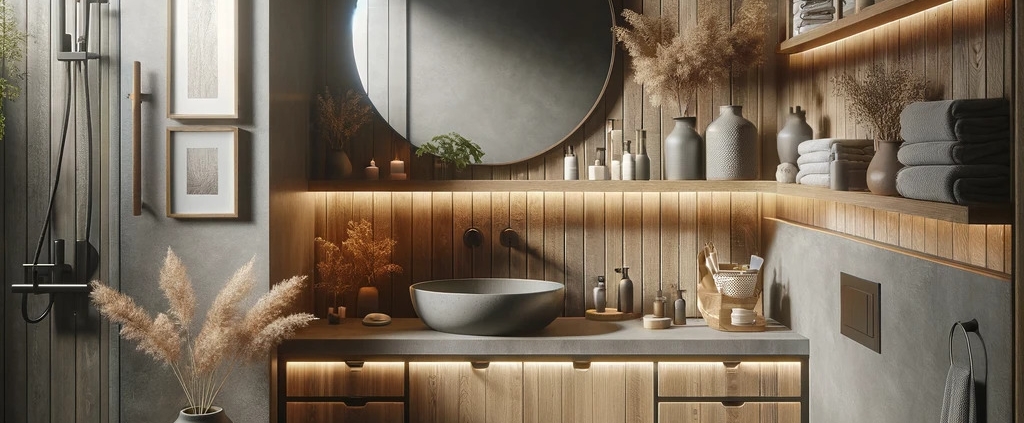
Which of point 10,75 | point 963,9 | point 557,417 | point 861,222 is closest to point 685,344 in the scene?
point 557,417

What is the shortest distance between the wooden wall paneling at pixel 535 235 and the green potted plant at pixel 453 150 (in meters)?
0.30

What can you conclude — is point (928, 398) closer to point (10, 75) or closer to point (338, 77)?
point (338, 77)

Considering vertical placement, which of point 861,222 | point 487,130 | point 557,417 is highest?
point 487,130

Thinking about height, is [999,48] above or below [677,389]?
above

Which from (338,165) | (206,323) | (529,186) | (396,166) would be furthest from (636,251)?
(206,323)

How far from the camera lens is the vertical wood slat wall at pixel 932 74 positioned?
80.7 inches

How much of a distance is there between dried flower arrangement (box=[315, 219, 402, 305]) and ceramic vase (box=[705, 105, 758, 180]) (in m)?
1.39

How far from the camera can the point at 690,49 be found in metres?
3.50

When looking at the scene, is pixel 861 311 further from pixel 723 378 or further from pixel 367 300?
pixel 367 300

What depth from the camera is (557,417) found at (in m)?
3.39

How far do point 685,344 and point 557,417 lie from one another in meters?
0.56

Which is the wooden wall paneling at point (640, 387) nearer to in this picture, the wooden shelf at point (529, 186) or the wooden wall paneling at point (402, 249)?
the wooden shelf at point (529, 186)

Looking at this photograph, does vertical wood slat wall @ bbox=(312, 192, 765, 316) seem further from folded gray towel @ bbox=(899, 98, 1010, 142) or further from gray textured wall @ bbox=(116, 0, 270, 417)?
folded gray towel @ bbox=(899, 98, 1010, 142)

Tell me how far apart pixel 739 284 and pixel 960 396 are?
1448 millimetres
